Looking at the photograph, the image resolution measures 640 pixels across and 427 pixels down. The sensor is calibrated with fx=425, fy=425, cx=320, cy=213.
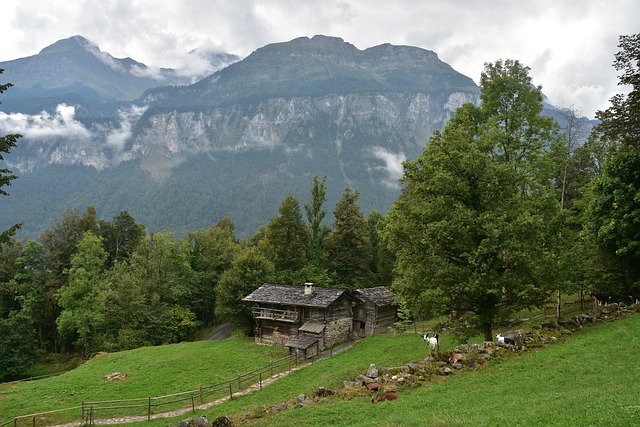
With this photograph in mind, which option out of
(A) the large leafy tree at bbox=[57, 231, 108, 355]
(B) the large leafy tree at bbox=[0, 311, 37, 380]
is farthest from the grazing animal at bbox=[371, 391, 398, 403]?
(B) the large leafy tree at bbox=[0, 311, 37, 380]

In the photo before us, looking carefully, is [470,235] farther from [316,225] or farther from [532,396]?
[316,225]

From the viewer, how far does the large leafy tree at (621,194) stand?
81.7 ft

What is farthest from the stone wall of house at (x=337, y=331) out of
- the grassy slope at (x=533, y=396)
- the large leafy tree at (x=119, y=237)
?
the large leafy tree at (x=119, y=237)

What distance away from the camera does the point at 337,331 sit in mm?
49469

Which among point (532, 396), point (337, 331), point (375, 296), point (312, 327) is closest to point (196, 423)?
point (532, 396)

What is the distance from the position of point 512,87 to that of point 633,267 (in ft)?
48.6

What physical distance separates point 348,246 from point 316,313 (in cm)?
1801

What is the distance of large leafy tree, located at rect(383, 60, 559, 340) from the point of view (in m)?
21.4

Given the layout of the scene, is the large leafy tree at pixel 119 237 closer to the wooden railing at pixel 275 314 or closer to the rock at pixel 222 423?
the wooden railing at pixel 275 314

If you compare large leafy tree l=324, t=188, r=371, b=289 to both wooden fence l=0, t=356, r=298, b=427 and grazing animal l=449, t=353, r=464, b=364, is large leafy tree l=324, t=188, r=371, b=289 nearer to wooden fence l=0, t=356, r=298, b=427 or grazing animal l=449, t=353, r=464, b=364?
wooden fence l=0, t=356, r=298, b=427

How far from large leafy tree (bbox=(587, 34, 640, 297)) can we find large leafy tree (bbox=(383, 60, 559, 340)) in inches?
244

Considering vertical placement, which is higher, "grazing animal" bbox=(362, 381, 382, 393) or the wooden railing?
"grazing animal" bbox=(362, 381, 382, 393)

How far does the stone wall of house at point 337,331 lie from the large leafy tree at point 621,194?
2789cm

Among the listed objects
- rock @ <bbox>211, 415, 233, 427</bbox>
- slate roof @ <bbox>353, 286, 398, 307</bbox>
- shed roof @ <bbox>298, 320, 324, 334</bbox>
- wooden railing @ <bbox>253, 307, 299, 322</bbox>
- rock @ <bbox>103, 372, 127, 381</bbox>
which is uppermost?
rock @ <bbox>211, 415, 233, 427</bbox>
